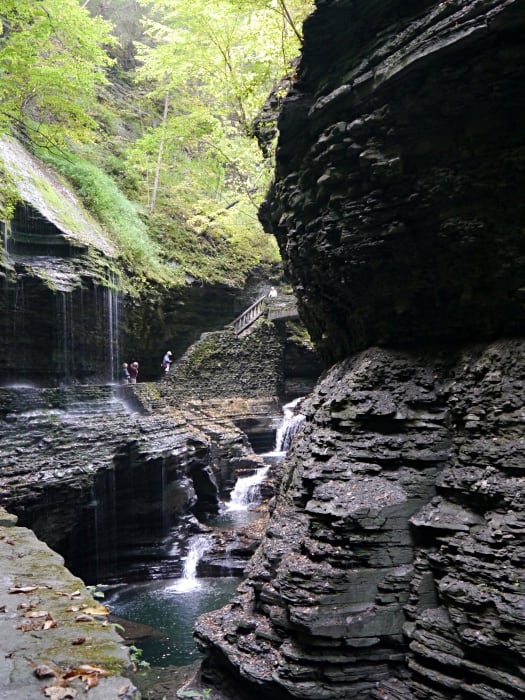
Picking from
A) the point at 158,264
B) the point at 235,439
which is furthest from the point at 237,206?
the point at 235,439

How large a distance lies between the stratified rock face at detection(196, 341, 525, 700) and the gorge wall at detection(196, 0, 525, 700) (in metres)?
0.02

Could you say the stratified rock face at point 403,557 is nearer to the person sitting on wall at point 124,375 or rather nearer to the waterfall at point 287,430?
the waterfall at point 287,430

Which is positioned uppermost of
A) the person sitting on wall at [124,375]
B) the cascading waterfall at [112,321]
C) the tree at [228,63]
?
the tree at [228,63]

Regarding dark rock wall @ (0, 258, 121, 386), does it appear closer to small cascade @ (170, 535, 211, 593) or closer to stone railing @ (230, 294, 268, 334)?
stone railing @ (230, 294, 268, 334)

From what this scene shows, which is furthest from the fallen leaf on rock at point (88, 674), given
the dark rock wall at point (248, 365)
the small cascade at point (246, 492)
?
the dark rock wall at point (248, 365)

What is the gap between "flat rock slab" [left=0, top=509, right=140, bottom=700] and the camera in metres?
2.85

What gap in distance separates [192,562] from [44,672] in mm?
10518

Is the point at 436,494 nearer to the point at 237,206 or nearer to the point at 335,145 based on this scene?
the point at 335,145

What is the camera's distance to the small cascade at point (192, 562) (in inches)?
470

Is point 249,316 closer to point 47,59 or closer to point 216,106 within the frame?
point 216,106

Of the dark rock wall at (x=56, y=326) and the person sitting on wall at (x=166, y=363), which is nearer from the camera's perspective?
the dark rock wall at (x=56, y=326)

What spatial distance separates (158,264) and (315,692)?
817 inches

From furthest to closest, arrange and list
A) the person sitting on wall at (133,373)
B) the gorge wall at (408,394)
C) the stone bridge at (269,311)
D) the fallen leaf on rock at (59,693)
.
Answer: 1. the stone bridge at (269,311)
2. the person sitting on wall at (133,373)
3. the gorge wall at (408,394)
4. the fallen leaf on rock at (59,693)

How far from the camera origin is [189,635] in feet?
31.2
